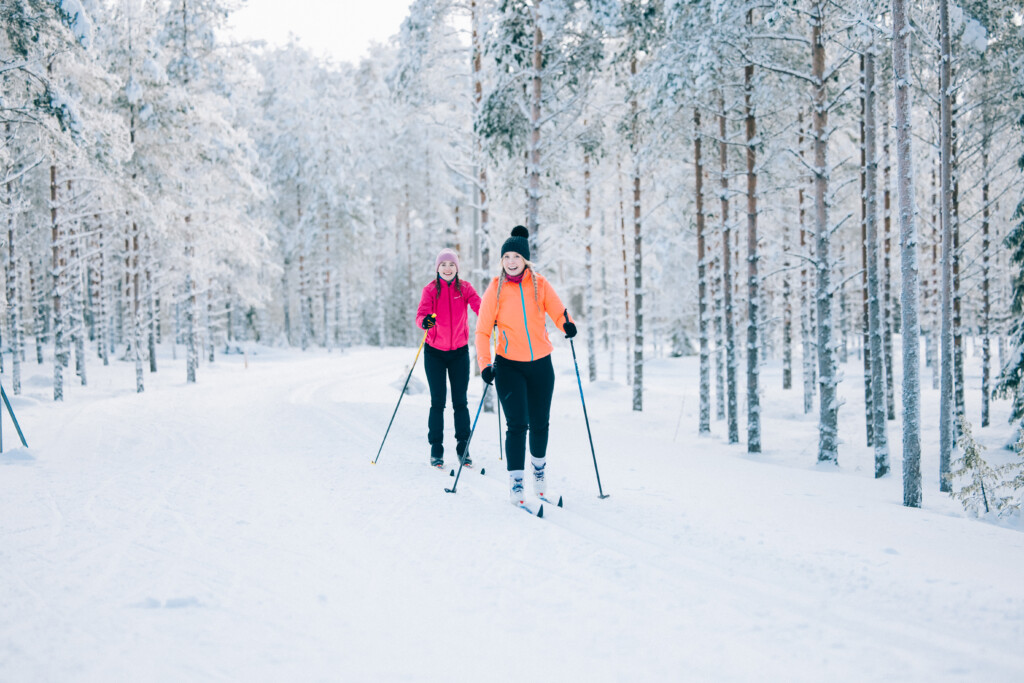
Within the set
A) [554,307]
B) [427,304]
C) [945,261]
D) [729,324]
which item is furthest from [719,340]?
[554,307]

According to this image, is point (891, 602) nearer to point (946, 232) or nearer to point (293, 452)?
point (293, 452)

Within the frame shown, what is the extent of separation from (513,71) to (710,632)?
1006 cm

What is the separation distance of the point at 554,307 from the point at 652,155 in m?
8.94

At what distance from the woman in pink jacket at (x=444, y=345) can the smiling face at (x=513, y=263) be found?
148cm

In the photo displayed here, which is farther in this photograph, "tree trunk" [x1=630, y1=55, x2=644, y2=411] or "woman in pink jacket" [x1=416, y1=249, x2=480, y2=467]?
"tree trunk" [x1=630, y1=55, x2=644, y2=411]

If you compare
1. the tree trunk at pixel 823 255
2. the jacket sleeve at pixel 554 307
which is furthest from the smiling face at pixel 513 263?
the tree trunk at pixel 823 255

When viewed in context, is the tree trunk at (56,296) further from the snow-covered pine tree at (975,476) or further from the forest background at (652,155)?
the snow-covered pine tree at (975,476)

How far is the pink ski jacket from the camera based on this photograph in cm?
650

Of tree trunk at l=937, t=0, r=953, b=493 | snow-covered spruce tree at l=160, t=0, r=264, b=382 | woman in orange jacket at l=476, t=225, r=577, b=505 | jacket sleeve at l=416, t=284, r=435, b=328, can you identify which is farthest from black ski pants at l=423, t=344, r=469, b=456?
snow-covered spruce tree at l=160, t=0, r=264, b=382

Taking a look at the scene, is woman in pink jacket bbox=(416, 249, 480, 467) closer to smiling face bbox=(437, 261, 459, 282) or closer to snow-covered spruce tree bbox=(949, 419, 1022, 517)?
smiling face bbox=(437, 261, 459, 282)

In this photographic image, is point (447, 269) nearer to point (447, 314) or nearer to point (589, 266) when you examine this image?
point (447, 314)

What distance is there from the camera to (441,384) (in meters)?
6.55

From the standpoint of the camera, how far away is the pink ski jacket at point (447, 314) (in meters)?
6.50

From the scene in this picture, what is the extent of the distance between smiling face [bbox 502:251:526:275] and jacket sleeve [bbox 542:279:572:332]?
0.84 ft
